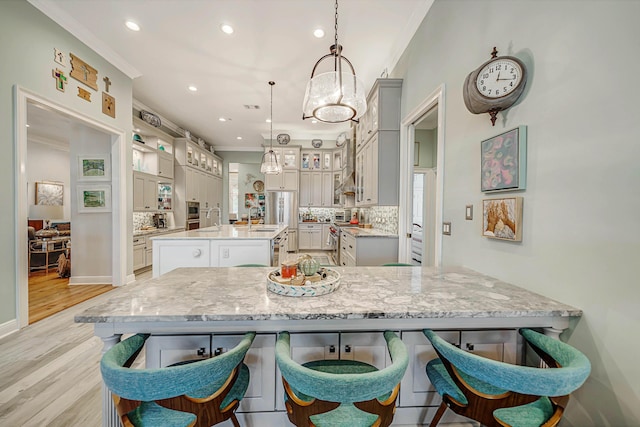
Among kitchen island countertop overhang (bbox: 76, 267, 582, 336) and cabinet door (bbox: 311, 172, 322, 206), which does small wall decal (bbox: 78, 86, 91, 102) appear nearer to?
kitchen island countertop overhang (bbox: 76, 267, 582, 336)

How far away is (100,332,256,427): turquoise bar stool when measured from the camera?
74cm

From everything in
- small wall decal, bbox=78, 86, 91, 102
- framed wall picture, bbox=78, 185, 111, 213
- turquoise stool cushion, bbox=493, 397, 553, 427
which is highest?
small wall decal, bbox=78, 86, 91, 102

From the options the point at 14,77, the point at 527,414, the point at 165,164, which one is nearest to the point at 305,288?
the point at 527,414

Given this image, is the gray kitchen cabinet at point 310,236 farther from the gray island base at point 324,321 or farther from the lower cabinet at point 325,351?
the lower cabinet at point 325,351

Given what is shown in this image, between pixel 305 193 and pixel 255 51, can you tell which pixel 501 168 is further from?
pixel 305 193

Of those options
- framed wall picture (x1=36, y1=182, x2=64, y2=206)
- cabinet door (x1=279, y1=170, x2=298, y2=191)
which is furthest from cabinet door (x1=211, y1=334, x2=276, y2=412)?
framed wall picture (x1=36, y1=182, x2=64, y2=206)

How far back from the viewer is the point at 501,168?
1.50 metres

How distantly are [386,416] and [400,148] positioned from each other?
117 inches

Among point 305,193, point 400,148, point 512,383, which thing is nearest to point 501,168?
point 512,383

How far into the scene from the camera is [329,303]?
44.7 inches

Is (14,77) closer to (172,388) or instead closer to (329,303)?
(172,388)

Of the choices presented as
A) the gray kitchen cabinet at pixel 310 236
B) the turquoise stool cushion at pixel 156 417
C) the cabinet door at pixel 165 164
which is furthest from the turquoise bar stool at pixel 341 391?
the gray kitchen cabinet at pixel 310 236

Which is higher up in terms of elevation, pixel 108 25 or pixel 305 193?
pixel 108 25

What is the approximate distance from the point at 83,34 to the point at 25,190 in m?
2.08
